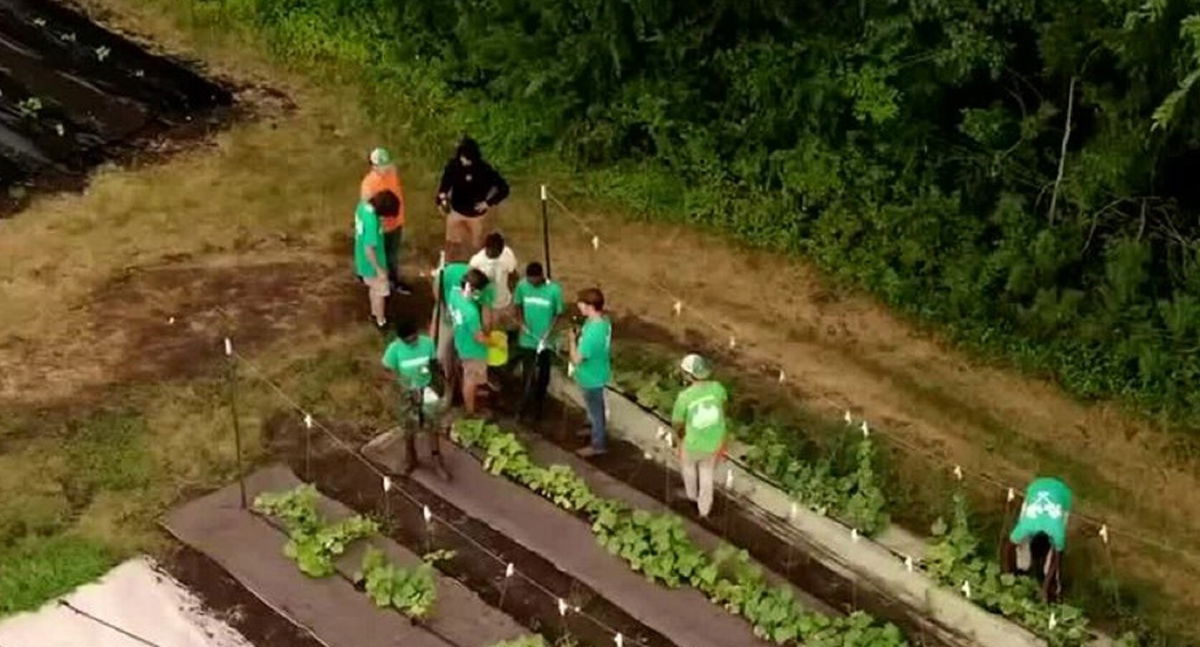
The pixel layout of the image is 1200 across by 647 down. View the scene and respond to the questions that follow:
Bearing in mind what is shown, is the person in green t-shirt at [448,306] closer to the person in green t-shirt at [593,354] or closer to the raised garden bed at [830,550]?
the person in green t-shirt at [593,354]

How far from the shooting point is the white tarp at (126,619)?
979 cm

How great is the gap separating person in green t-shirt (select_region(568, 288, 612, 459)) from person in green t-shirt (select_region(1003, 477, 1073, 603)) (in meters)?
2.72

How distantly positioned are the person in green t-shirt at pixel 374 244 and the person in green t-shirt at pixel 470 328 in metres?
1.12

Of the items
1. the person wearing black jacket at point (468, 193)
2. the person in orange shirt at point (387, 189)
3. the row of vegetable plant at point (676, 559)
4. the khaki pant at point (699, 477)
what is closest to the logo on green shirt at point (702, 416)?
the khaki pant at point (699, 477)

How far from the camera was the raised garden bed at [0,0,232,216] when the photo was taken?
1462cm

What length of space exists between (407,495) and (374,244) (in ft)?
6.41

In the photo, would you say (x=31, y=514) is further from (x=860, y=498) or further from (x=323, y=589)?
(x=860, y=498)

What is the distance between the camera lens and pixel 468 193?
12.2 meters

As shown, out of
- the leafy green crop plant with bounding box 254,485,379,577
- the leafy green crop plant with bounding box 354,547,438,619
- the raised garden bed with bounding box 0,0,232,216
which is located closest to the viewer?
the leafy green crop plant with bounding box 354,547,438,619

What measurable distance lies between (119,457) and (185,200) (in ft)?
11.3

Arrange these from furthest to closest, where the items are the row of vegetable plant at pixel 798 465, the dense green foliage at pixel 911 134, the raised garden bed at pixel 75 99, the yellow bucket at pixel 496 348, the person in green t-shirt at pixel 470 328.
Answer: the raised garden bed at pixel 75 99 → the dense green foliage at pixel 911 134 → the yellow bucket at pixel 496 348 → the row of vegetable plant at pixel 798 465 → the person in green t-shirt at pixel 470 328

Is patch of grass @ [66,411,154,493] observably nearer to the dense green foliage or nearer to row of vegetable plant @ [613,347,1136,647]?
row of vegetable plant @ [613,347,1136,647]

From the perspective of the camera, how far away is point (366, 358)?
1223 centimetres

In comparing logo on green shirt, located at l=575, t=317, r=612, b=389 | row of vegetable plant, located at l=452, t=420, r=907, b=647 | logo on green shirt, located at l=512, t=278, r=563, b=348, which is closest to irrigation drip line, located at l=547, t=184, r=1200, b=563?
row of vegetable plant, located at l=452, t=420, r=907, b=647
